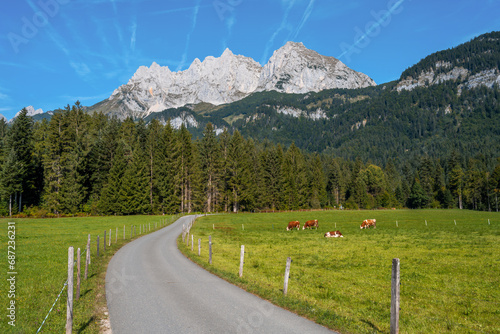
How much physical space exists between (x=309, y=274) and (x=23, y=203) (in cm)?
7831

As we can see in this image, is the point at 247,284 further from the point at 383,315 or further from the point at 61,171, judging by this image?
the point at 61,171

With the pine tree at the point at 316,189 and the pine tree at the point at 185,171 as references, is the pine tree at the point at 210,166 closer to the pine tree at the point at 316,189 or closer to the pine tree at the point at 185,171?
the pine tree at the point at 185,171

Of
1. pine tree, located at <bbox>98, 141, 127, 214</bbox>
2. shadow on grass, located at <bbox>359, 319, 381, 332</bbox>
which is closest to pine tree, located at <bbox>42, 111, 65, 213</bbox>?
pine tree, located at <bbox>98, 141, 127, 214</bbox>

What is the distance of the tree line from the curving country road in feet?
201

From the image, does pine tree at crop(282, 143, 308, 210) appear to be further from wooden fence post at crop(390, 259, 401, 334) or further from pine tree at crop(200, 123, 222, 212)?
wooden fence post at crop(390, 259, 401, 334)

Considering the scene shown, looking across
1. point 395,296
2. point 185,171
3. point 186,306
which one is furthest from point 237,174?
point 395,296

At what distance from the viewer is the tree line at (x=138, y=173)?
68438 mm

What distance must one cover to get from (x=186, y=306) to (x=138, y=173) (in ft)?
227

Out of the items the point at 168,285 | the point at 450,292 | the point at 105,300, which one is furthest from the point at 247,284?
the point at 450,292

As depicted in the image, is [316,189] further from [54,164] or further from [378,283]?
A: [378,283]

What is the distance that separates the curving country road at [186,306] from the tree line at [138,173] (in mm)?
61242

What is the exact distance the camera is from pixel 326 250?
2564cm

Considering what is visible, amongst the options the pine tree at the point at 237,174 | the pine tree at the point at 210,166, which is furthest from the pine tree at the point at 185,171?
the pine tree at the point at 237,174

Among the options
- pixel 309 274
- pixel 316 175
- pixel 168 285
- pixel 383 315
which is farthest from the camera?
pixel 316 175
